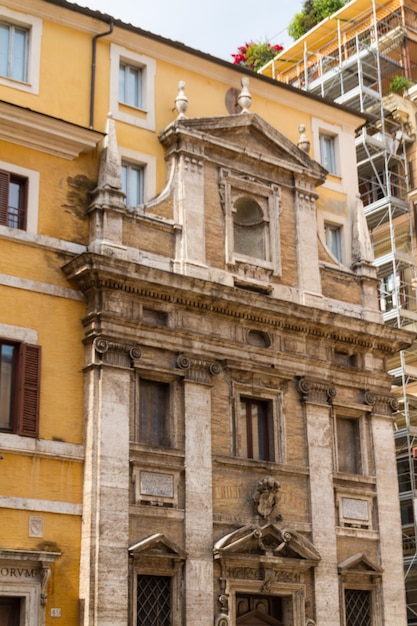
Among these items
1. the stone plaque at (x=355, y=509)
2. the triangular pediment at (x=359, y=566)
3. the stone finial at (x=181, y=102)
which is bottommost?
the triangular pediment at (x=359, y=566)

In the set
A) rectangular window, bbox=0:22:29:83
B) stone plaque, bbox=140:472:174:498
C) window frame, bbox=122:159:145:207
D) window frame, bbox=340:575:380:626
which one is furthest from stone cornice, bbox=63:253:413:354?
window frame, bbox=340:575:380:626

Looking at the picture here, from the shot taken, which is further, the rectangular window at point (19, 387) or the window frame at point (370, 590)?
the window frame at point (370, 590)

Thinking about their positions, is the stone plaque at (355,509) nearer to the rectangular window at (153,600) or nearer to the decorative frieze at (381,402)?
the decorative frieze at (381,402)

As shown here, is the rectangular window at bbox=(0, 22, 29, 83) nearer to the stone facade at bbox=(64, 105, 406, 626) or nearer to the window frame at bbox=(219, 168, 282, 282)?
the stone facade at bbox=(64, 105, 406, 626)

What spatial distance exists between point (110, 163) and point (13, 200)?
2480mm

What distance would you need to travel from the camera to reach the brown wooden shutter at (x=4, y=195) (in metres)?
22.8

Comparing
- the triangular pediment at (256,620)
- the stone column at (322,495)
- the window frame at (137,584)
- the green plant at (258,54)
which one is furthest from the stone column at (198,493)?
the green plant at (258,54)

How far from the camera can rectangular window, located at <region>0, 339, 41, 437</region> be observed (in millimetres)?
21578

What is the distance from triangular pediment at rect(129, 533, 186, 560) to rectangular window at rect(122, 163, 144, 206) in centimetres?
786

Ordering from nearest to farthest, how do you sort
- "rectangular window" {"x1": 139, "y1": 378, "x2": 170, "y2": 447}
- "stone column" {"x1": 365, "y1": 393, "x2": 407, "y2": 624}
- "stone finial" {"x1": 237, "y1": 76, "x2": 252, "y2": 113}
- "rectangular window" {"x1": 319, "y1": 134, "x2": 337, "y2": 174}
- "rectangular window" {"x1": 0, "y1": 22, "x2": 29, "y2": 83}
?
"rectangular window" {"x1": 139, "y1": 378, "x2": 170, "y2": 447}
"rectangular window" {"x1": 0, "y1": 22, "x2": 29, "y2": 83}
"stone column" {"x1": 365, "y1": 393, "x2": 407, "y2": 624}
"stone finial" {"x1": 237, "y1": 76, "x2": 252, "y2": 113}
"rectangular window" {"x1": 319, "y1": 134, "x2": 337, "y2": 174}

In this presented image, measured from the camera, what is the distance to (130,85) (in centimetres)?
2641

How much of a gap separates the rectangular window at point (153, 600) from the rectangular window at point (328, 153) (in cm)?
1288

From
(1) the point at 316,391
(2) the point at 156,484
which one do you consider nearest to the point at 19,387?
(2) the point at 156,484

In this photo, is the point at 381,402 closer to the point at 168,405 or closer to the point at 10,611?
the point at 168,405
